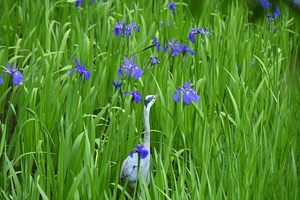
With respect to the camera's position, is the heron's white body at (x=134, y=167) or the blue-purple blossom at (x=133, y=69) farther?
the blue-purple blossom at (x=133, y=69)

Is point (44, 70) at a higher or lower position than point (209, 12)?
lower

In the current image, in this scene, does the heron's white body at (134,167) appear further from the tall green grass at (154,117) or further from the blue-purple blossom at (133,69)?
the blue-purple blossom at (133,69)

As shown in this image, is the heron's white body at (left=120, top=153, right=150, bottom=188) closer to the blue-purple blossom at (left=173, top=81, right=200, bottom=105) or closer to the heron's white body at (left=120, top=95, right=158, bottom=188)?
the heron's white body at (left=120, top=95, right=158, bottom=188)

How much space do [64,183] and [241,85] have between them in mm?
1245

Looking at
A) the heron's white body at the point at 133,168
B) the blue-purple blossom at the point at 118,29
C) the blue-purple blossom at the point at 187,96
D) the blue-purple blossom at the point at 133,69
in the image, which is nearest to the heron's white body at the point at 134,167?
the heron's white body at the point at 133,168

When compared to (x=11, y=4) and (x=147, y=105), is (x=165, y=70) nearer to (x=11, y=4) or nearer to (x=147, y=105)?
(x=147, y=105)

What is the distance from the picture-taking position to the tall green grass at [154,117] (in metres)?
2.30

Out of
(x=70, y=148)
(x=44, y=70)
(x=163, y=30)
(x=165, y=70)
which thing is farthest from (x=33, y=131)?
(x=163, y=30)

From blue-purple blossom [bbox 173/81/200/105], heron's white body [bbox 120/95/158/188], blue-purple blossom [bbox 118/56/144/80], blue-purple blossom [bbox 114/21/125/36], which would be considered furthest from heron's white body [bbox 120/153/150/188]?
blue-purple blossom [bbox 114/21/125/36]

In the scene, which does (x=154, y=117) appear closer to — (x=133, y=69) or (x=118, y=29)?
(x=133, y=69)

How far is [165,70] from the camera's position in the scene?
3.27m

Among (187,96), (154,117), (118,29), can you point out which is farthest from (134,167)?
(118,29)

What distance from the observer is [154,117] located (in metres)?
3.09

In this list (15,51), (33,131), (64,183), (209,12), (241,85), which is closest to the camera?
(64,183)
